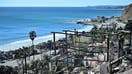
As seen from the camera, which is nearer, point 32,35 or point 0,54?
point 32,35

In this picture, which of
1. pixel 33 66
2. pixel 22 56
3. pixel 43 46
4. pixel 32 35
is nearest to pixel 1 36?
pixel 43 46

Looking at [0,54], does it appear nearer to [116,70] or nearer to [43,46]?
[43,46]

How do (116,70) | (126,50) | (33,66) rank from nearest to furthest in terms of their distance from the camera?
(116,70) → (126,50) → (33,66)

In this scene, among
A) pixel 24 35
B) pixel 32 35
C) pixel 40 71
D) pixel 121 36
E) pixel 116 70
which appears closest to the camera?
pixel 116 70

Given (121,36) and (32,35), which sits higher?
(121,36)

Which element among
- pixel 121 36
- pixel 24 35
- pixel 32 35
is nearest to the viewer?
pixel 121 36

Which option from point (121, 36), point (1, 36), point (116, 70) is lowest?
point (1, 36)

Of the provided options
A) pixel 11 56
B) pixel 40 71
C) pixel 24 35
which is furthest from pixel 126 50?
pixel 24 35

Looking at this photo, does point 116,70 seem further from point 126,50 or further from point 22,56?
point 22,56

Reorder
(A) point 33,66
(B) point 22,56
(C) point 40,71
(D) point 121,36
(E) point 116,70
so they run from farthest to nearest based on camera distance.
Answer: (B) point 22,56
(A) point 33,66
(C) point 40,71
(D) point 121,36
(E) point 116,70
